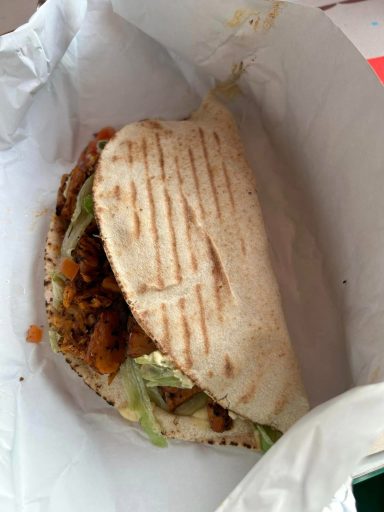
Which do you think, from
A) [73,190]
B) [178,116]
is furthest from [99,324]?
[178,116]

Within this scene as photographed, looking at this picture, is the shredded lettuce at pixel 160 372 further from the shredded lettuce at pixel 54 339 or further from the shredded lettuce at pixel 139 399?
the shredded lettuce at pixel 54 339


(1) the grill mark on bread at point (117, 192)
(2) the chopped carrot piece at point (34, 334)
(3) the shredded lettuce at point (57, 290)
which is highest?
(1) the grill mark on bread at point (117, 192)

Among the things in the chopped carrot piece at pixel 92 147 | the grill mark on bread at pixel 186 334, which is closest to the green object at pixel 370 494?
the grill mark on bread at pixel 186 334

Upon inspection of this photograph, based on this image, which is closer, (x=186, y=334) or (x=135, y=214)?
(x=186, y=334)

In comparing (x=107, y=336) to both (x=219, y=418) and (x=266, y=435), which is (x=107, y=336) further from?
(x=266, y=435)

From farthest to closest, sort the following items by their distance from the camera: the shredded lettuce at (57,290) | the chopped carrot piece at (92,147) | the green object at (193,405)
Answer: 1. the chopped carrot piece at (92,147)
2. the shredded lettuce at (57,290)
3. the green object at (193,405)

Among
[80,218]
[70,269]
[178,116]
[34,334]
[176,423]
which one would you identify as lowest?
[176,423]

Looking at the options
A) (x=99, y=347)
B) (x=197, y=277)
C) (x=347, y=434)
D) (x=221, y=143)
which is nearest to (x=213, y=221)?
(x=197, y=277)

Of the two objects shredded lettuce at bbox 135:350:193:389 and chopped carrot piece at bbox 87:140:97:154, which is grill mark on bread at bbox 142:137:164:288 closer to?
shredded lettuce at bbox 135:350:193:389

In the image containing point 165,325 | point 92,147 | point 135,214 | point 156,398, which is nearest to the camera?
point 165,325
